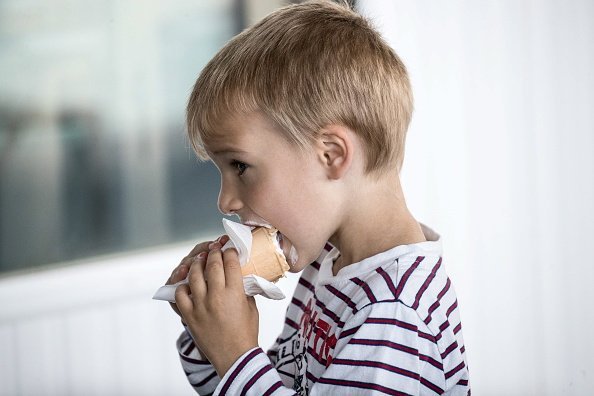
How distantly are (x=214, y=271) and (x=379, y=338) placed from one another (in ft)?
0.84

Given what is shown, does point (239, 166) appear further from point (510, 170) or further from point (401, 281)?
point (510, 170)

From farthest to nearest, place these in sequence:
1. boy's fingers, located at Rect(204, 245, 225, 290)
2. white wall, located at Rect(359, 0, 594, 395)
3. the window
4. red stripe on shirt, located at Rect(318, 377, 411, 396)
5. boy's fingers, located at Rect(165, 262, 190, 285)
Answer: white wall, located at Rect(359, 0, 594, 395)
the window
boy's fingers, located at Rect(165, 262, 190, 285)
boy's fingers, located at Rect(204, 245, 225, 290)
red stripe on shirt, located at Rect(318, 377, 411, 396)

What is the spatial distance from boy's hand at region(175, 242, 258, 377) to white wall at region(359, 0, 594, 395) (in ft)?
4.75

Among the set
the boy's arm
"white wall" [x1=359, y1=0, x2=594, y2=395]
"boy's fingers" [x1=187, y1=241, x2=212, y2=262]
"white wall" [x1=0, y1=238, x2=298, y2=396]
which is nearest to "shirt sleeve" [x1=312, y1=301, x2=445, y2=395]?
the boy's arm

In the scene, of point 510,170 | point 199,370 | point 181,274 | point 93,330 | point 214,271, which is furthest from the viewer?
point 510,170

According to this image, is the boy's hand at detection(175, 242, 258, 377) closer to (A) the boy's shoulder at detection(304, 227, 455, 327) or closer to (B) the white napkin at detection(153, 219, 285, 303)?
(B) the white napkin at detection(153, 219, 285, 303)

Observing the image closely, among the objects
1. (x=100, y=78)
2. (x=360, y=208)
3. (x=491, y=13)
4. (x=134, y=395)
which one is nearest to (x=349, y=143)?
(x=360, y=208)

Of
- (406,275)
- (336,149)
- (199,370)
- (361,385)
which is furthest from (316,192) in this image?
(199,370)

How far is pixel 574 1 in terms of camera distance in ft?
8.61

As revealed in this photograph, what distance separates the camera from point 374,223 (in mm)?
1217

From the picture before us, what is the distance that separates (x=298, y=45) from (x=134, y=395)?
54.4 inches

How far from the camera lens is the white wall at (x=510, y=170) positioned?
8.32 feet

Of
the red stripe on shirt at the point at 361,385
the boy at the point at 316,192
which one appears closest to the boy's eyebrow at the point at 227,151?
the boy at the point at 316,192

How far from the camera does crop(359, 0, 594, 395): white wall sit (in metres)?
2.54
